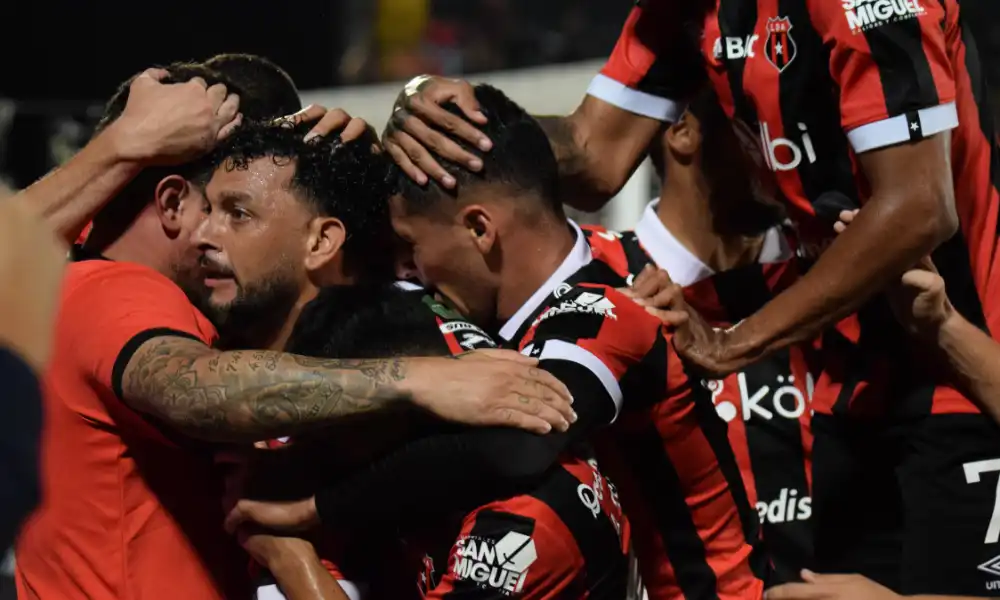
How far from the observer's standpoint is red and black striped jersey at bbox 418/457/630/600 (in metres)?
1.89

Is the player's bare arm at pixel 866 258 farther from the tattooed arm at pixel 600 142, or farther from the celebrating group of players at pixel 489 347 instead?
the tattooed arm at pixel 600 142

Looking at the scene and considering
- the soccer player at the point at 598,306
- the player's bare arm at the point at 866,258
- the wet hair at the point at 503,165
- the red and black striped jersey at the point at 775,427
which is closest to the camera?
the player's bare arm at the point at 866,258

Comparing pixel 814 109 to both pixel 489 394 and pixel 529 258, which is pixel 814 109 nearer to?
pixel 529 258

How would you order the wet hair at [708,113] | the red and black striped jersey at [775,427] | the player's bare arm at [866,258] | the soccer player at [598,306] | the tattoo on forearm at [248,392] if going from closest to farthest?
1. the tattoo on forearm at [248,392]
2. the player's bare arm at [866,258]
3. the soccer player at [598,306]
4. the red and black striped jersey at [775,427]
5. the wet hair at [708,113]

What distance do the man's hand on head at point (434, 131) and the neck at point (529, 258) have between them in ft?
0.47

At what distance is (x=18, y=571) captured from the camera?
2.16 m

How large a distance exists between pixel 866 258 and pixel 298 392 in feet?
3.03

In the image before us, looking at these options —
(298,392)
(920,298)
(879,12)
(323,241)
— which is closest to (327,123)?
(323,241)

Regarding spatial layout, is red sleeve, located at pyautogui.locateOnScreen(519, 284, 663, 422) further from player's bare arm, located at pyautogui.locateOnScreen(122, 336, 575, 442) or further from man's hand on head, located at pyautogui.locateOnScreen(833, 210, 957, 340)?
man's hand on head, located at pyautogui.locateOnScreen(833, 210, 957, 340)

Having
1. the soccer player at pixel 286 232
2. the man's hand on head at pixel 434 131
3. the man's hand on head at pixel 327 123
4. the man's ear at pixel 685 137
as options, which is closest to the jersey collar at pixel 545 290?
the soccer player at pixel 286 232

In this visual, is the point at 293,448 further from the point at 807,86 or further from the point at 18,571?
the point at 807,86

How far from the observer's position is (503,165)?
2248 millimetres

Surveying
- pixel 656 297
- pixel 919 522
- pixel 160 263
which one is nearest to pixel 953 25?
pixel 656 297

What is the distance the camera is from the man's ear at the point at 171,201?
7.24 ft
